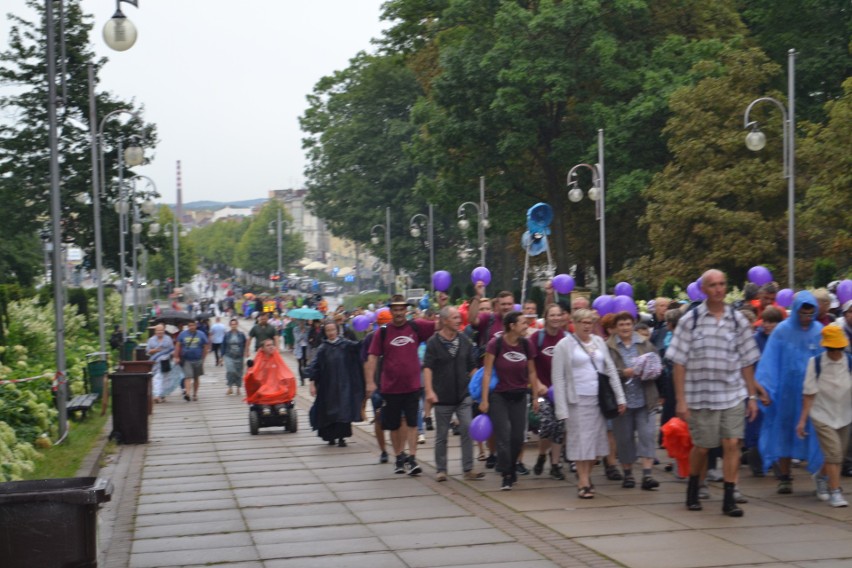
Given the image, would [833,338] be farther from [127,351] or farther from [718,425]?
[127,351]

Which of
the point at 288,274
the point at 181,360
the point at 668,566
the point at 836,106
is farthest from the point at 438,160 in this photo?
the point at 288,274

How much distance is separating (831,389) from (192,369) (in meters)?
19.7

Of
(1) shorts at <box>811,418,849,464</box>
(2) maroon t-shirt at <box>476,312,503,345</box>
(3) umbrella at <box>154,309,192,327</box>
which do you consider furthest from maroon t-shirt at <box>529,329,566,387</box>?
(3) umbrella at <box>154,309,192,327</box>

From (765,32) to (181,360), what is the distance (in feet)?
91.7

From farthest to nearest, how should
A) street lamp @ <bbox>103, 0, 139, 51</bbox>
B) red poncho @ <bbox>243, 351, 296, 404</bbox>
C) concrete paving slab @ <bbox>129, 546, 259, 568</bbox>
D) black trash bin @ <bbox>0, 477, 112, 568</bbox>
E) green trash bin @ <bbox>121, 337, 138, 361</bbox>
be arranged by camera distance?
green trash bin @ <bbox>121, 337, 138, 361</bbox>, red poncho @ <bbox>243, 351, 296, 404</bbox>, street lamp @ <bbox>103, 0, 139, 51</bbox>, concrete paving slab @ <bbox>129, 546, 259, 568</bbox>, black trash bin @ <bbox>0, 477, 112, 568</bbox>

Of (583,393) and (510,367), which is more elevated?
(510,367)

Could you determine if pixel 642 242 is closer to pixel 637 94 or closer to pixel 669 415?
pixel 637 94

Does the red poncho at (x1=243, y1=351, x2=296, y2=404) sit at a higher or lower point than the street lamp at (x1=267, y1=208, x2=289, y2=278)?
lower

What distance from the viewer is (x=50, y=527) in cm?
814

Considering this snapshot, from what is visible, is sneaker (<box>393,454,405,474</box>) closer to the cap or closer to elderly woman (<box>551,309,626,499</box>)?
elderly woman (<box>551,309,626,499</box>)

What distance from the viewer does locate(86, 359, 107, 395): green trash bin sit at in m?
27.0

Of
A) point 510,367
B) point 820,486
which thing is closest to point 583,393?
point 510,367

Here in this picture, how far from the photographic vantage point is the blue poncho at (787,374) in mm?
12023

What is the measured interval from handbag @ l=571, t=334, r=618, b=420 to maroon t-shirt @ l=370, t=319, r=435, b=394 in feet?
8.81
